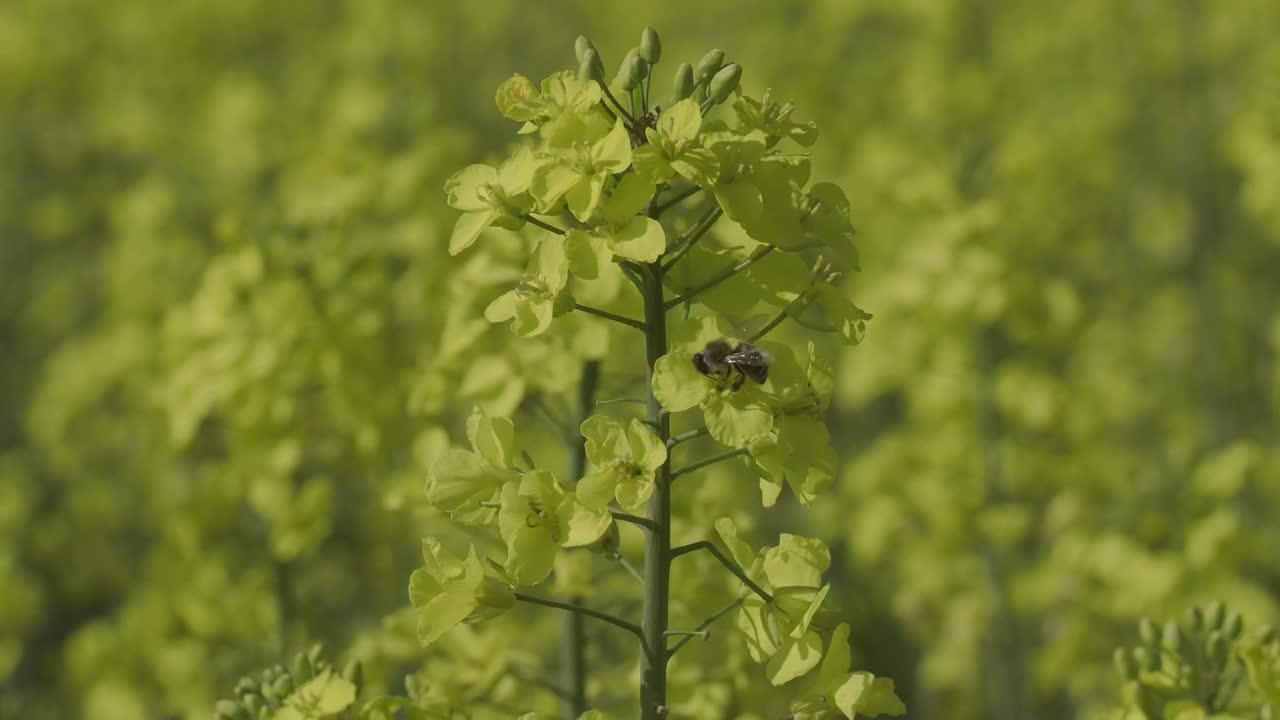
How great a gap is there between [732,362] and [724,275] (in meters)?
0.22

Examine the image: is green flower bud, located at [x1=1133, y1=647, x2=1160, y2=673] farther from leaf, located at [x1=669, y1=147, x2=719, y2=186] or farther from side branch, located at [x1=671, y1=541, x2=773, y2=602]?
leaf, located at [x1=669, y1=147, x2=719, y2=186]

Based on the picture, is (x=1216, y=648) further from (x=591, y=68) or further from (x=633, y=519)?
(x=591, y=68)

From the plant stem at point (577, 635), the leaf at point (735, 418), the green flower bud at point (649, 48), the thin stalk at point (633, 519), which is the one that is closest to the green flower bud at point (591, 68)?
the green flower bud at point (649, 48)

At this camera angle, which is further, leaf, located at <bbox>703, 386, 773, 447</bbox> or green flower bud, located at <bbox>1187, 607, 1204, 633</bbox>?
green flower bud, located at <bbox>1187, 607, 1204, 633</bbox>

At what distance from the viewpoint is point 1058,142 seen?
924 cm

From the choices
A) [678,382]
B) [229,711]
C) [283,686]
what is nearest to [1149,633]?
[678,382]

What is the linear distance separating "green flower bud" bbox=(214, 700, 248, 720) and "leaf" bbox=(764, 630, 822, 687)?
3.56 feet

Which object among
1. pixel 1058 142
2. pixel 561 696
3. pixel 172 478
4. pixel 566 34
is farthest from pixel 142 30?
pixel 561 696

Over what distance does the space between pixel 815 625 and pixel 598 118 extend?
3.02ft

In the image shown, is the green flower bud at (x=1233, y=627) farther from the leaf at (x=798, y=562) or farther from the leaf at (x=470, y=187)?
the leaf at (x=470, y=187)

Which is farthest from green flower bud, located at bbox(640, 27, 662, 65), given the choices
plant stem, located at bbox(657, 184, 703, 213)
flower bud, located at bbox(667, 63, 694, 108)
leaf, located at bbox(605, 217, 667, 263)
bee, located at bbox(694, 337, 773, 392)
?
bee, located at bbox(694, 337, 773, 392)

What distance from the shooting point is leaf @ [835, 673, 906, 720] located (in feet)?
7.33

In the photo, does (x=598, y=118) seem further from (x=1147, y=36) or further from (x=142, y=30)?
(x=142, y=30)

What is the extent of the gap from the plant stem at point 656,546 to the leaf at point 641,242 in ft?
0.41
